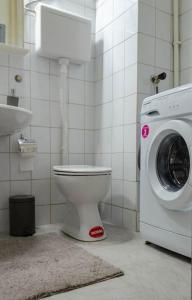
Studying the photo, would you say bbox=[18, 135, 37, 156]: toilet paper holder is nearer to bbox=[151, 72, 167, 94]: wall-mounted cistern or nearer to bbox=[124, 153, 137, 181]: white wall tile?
bbox=[124, 153, 137, 181]: white wall tile

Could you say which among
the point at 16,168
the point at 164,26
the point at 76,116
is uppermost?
the point at 164,26

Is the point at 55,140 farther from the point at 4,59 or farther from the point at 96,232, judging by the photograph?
the point at 96,232

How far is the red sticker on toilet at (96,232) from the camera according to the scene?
1668 millimetres

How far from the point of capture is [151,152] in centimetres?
149

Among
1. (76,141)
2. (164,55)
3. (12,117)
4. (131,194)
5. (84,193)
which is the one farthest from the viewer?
(76,141)

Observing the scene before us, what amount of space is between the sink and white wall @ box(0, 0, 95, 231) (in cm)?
50

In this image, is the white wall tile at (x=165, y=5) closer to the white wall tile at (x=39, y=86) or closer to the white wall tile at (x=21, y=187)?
the white wall tile at (x=39, y=86)

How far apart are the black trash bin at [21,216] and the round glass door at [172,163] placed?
0.87 metres

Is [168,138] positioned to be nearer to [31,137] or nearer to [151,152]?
[151,152]

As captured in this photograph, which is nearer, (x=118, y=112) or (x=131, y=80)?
(x=131, y=80)

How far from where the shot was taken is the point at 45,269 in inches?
48.3

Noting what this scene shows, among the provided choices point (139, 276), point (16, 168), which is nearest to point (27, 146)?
point (16, 168)

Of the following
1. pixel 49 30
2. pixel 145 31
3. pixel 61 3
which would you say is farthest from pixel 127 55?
pixel 61 3

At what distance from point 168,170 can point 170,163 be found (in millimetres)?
39
